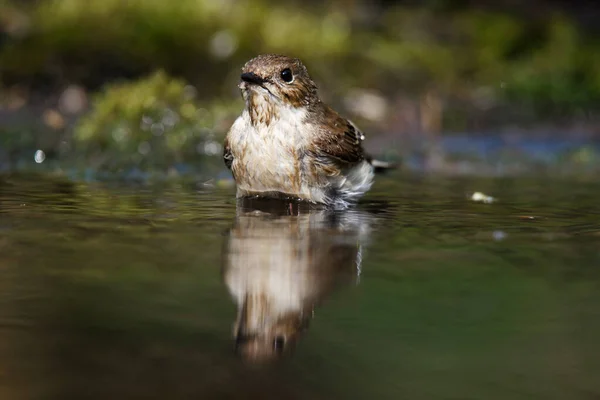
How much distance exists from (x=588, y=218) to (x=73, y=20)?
7.91m

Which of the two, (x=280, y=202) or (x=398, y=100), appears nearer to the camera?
(x=280, y=202)

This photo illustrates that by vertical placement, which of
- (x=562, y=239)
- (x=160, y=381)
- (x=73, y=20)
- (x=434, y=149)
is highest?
(x=73, y=20)

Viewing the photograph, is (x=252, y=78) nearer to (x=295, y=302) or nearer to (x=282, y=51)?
(x=295, y=302)

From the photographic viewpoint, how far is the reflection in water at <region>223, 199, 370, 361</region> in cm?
317

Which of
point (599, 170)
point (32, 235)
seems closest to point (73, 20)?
point (599, 170)

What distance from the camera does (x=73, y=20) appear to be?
11938 mm

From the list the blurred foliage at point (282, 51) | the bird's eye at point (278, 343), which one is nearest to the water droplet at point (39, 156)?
the blurred foliage at point (282, 51)

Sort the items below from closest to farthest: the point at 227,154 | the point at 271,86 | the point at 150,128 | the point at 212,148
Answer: the point at 271,86, the point at 227,154, the point at 150,128, the point at 212,148

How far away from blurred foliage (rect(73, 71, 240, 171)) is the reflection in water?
282 centimetres

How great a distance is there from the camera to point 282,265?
417 cm

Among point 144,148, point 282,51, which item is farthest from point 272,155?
point 282,51

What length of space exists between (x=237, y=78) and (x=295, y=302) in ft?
28.1

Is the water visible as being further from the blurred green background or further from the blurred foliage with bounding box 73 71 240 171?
the blurred green background

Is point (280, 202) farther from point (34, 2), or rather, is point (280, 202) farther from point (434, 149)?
point (34, 2)
